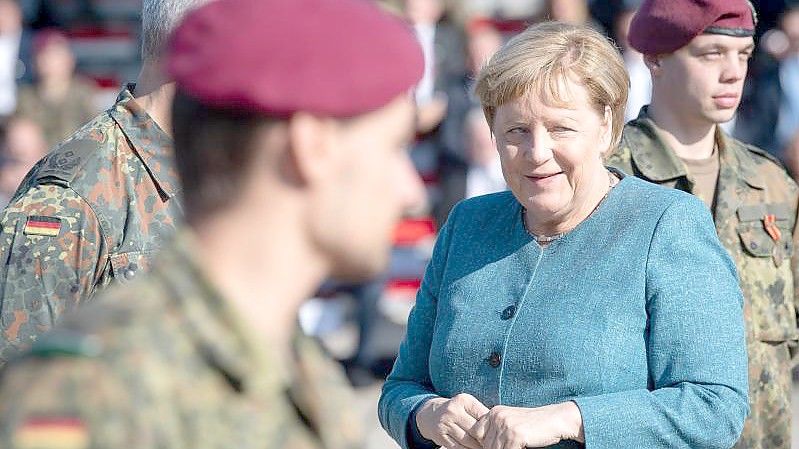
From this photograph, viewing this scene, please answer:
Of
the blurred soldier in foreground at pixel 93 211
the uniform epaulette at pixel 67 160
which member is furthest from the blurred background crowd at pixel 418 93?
the uniform epaulette at pixel 67 160

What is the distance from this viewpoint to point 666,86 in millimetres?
3848

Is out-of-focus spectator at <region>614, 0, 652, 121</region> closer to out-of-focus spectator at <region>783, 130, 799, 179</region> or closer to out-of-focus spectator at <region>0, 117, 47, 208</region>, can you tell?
out-of-focus spectator at <region>783, 130, 799, 179</region>

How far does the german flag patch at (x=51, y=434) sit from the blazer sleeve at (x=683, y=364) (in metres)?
1.47

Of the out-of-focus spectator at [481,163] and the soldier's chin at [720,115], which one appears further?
the out-of-focus spectator at [481,163]

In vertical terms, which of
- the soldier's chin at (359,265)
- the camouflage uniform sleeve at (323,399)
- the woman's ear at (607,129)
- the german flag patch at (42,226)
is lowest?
the german flag patch at (42,226)

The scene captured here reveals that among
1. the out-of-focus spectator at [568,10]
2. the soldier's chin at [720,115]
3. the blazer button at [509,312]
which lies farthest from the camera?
the out-of-focus spectator at [568,10]

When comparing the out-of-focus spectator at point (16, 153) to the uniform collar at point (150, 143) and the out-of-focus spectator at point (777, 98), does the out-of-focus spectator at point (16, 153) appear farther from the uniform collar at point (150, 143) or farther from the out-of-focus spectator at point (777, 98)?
the uniform collar at point (150, 143)

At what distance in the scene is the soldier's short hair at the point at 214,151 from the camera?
1.67 m

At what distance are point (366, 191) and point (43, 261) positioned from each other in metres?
1.08

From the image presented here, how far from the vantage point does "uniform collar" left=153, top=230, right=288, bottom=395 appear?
1.62 metres

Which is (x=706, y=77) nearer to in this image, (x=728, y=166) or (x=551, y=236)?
(x=728, y=166)

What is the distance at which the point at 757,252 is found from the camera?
3.67 metres

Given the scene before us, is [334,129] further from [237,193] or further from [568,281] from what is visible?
[568,281]

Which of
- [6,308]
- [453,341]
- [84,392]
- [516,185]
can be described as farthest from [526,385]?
[84,392]
